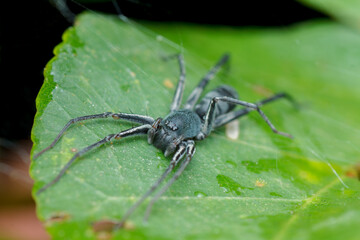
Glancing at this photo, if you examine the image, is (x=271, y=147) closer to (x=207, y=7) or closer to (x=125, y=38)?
(x=125, y=38)

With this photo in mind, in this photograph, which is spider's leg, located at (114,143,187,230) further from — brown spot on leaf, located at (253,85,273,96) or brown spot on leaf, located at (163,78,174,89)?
brown spot on leaf, located at (253,85,273,96)

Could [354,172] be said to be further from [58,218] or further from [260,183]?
[58,218]

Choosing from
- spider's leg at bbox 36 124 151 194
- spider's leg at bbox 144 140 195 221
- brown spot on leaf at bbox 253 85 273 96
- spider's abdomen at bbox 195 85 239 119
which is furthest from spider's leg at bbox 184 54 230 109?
spider's leg at bbox 36 124 151 194

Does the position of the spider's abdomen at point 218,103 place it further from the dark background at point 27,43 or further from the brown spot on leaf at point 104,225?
the brown spot on leaf at point 104,225

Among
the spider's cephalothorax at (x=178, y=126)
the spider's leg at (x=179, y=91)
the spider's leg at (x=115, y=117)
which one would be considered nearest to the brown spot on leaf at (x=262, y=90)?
the spider's cephalothorax at (x=178, y=126)

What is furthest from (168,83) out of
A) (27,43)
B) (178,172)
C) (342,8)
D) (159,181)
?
(342,8)

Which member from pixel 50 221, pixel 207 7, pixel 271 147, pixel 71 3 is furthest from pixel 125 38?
pixel 50 221
